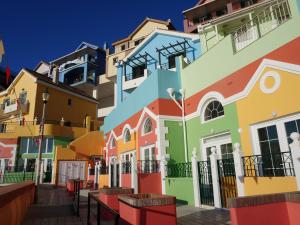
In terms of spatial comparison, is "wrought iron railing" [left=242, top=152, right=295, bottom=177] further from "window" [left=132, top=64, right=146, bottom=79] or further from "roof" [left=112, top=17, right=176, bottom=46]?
"roof" [left=112, top=17, right=176, bottom=46]

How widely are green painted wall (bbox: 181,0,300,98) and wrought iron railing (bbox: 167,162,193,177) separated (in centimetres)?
358

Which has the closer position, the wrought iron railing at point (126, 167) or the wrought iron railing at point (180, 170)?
the wrought iron railing at point (180, 170)

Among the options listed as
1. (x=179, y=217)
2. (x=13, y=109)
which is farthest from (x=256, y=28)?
(x=13, y=109)

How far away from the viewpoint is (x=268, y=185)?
7.18m

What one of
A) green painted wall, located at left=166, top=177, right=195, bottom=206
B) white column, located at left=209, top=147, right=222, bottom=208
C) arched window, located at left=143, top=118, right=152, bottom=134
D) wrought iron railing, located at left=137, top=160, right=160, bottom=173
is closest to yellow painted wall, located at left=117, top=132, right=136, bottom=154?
arched window, located at left=143, top=118, right=152, bottom=134

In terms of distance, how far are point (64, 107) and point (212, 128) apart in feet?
89.2

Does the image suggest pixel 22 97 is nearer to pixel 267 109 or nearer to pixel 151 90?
pixel 151 90

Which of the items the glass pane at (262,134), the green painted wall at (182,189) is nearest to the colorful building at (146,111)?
the green painted wall at (182,189)

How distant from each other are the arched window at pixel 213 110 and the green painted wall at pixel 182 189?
3.00 metres

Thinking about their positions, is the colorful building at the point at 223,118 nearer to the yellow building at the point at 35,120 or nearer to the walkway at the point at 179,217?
the walkway at the point at 179,217

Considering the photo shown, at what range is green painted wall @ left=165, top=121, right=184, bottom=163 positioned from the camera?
12.4 meters

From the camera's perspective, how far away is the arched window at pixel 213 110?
1095 cm

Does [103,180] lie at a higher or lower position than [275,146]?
lower

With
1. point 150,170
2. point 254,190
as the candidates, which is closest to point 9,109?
point 150,170
